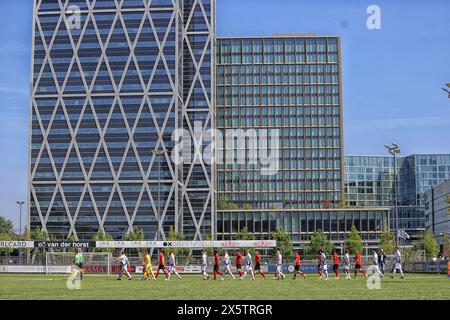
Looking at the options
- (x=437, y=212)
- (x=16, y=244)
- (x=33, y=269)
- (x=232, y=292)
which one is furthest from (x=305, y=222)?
(x=232, y=292)

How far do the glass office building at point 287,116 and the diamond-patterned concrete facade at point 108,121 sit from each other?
98.3 ft

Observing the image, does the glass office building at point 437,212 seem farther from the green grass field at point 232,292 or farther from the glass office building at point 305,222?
the green grass field at point 232,292

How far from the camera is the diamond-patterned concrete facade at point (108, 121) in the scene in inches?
6378

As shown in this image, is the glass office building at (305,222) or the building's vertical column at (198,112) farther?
the glass office building at (305,222)

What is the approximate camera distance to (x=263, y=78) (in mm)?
197000

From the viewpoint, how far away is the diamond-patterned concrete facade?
6378 inches

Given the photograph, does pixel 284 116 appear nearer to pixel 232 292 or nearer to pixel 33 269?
pixel 33 269

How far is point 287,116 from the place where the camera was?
197m

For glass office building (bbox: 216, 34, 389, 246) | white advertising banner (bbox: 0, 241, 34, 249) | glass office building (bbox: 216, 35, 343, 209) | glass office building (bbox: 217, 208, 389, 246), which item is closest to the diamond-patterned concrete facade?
glass office building (bbox: 217, 208, 389, 246)

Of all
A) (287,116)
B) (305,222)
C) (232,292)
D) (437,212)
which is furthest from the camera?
(287,116)

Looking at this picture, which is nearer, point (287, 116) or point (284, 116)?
point (284, 116)

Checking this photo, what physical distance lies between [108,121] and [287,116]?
56674 mm

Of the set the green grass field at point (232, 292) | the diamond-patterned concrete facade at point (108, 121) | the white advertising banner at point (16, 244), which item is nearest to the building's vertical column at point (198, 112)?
the diamond-patterned concrete facade at point (108, 121)
